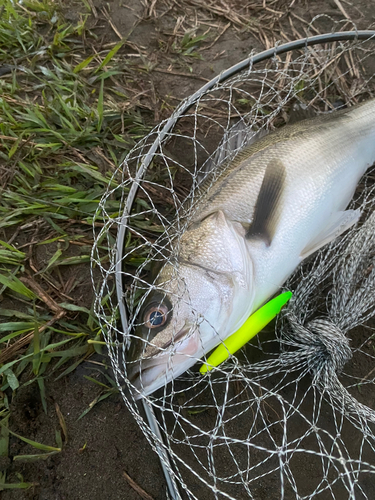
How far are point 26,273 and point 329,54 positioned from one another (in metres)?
2.79

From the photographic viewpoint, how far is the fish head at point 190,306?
166 cm

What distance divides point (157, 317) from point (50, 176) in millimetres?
1410

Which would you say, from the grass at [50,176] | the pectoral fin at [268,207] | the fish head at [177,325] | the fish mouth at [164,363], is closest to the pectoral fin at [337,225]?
the pectoral fin at [268,207]

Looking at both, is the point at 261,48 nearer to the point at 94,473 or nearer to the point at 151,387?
the point at 151,387

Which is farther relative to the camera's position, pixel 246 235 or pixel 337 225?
pixel 337 225

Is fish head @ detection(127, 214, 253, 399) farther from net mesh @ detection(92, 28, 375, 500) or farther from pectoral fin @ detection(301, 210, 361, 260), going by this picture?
pectoral fin @ detection(301, 210, 361, 260)

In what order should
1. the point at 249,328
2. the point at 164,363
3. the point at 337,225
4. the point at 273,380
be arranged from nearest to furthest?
the point at 164,363 → the point at 249,328 → the point at 337,225 → the point at 273,380

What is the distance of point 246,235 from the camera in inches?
73.6

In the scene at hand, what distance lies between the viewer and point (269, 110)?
2.64m

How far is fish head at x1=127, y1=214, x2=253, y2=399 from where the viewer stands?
5.45 ft

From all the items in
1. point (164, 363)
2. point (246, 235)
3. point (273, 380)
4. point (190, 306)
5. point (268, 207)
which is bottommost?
point (273, 380)

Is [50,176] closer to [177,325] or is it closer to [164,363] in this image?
[177,325]

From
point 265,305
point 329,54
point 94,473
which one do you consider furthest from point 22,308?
point 329,54

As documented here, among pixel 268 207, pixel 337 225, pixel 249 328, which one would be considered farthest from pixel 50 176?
pixel 337 225
